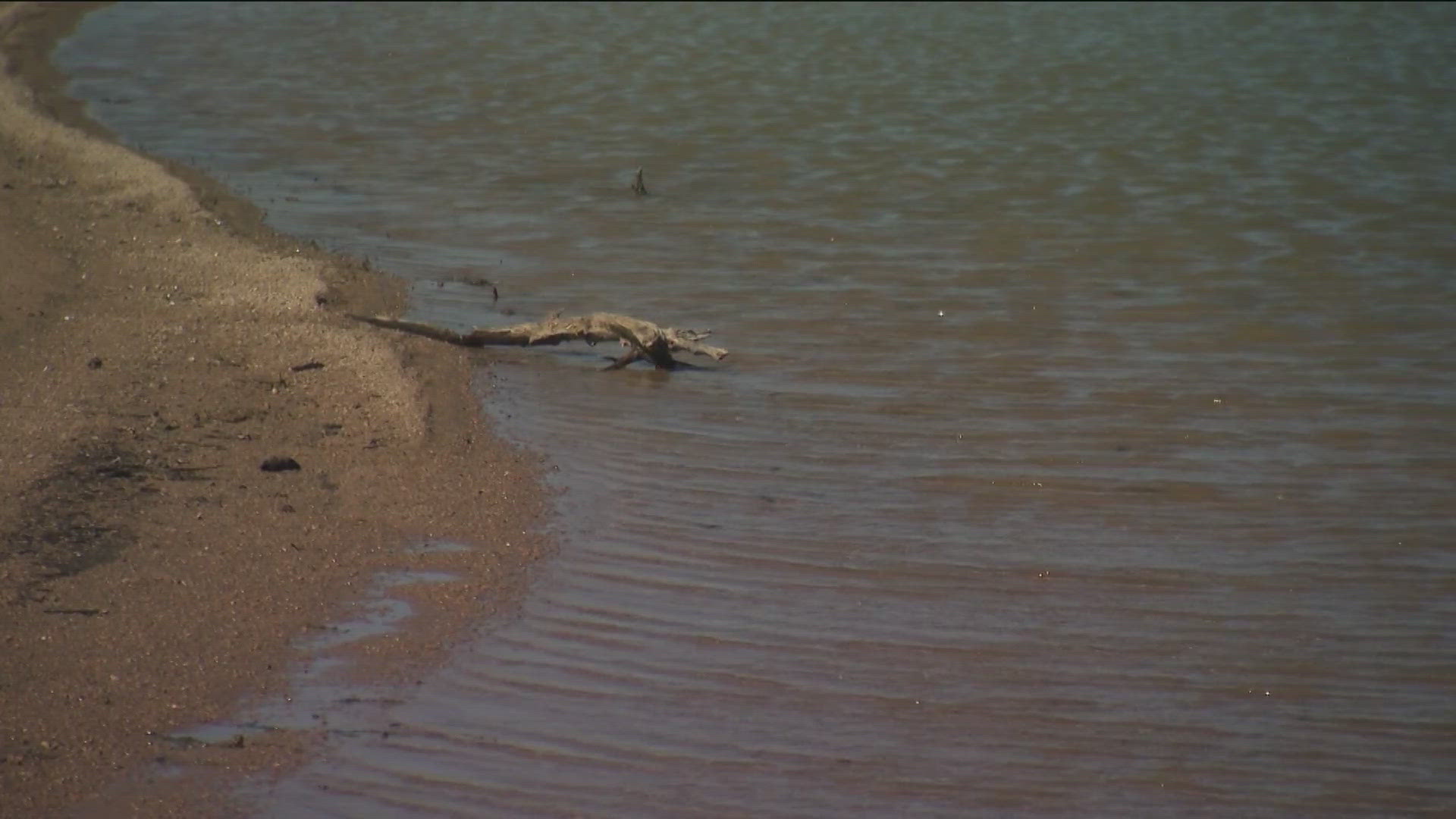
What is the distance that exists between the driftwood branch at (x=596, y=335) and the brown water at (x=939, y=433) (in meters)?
0.11

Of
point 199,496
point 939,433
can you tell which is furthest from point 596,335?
point 199,496

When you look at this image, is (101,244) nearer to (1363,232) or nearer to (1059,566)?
(1059,566)

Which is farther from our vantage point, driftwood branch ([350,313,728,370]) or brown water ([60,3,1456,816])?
driftwood branch ([350,313,728,370])

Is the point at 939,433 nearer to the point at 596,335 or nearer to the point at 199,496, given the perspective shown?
the point at 596,335

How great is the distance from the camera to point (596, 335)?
7.70m

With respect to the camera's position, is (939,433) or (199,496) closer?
(199,496)

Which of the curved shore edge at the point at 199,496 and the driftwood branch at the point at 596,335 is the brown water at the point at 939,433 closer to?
the driftwood branch at the point at 596,335

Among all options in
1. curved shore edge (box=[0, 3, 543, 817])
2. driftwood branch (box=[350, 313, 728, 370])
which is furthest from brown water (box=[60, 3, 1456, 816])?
curved shore edge (box=[0, 3, 543, 817])

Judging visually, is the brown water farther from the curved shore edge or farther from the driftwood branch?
the curved shore edge

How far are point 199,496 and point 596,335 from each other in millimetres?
2341

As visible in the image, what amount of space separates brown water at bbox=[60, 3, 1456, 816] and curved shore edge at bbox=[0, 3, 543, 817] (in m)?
0.26

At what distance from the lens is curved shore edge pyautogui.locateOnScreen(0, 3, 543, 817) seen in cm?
436

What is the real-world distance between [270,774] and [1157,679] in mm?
2308

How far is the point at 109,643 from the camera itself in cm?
471
